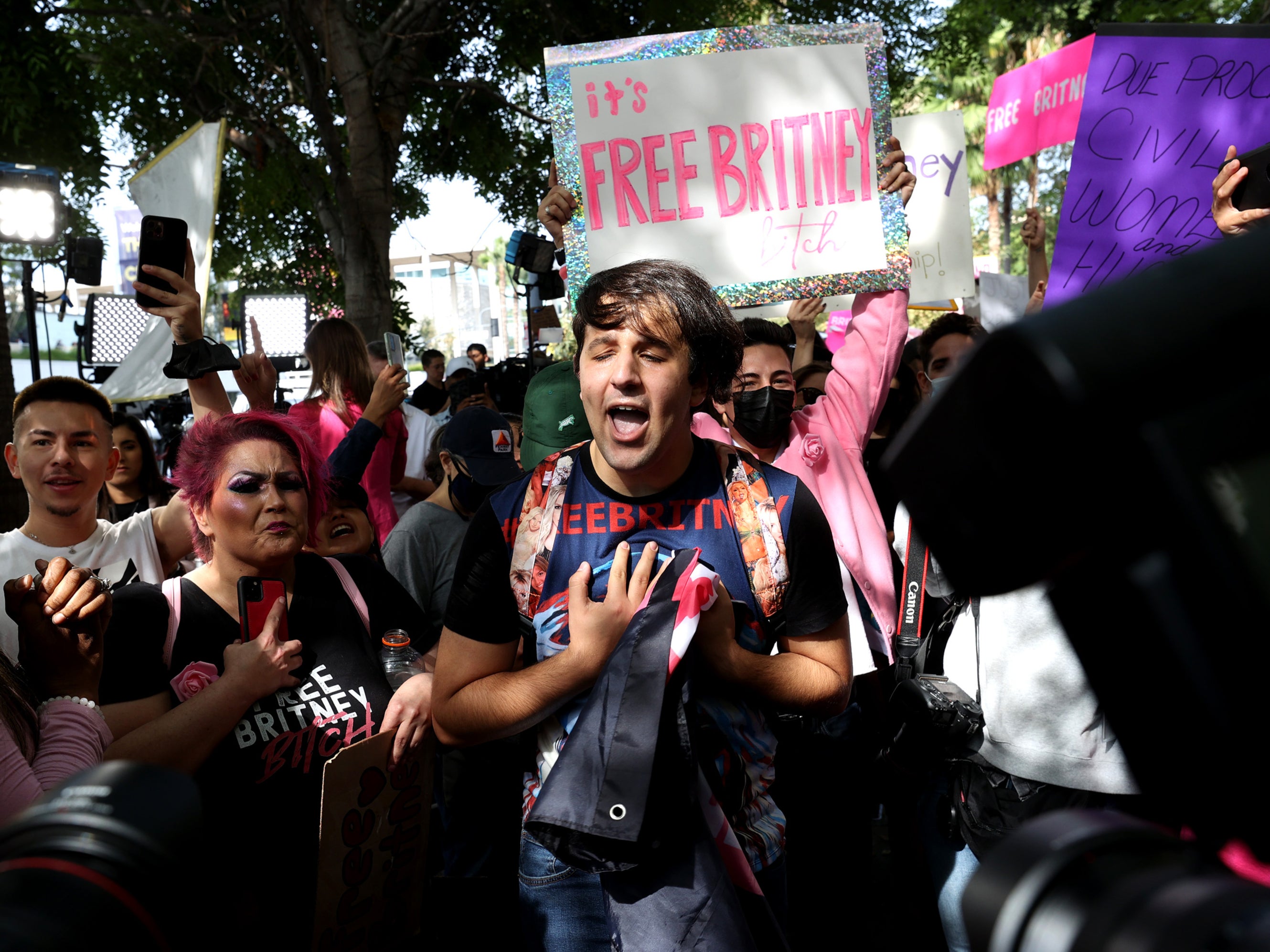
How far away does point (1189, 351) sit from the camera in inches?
17.7

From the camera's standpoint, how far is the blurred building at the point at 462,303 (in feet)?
146

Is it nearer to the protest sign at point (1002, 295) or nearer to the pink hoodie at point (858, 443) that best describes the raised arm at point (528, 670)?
the pink hoodie at point (858, 443)

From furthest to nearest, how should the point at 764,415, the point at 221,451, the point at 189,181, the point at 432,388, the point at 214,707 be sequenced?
the point at 432,388
the point at 189,181
the point at 764,415
the point at 221,451
the point at 214,707

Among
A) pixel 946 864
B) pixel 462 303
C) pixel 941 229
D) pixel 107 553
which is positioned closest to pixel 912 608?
pixel 946 864

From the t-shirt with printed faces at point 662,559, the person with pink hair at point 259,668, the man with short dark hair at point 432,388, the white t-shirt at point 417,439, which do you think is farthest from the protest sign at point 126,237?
the t-shirt with printed faces at point 662,559

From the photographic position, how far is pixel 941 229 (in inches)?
229

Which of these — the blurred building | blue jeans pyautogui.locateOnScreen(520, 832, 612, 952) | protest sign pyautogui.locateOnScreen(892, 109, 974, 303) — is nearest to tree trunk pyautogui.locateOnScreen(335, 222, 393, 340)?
protest sign pyautogui.locateOnScreen(892, 109, 974, 303)

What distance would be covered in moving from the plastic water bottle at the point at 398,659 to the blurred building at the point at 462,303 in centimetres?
3278

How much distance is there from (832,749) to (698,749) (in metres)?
1.55

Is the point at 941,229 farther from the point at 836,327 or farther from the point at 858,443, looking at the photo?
the point at 858,443

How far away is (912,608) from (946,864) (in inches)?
25.2

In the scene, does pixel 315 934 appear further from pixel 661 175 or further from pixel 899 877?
pixel 661 175

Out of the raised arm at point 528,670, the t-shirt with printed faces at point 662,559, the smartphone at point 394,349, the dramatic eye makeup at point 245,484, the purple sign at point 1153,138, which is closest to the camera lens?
the raised arm at point 528,670

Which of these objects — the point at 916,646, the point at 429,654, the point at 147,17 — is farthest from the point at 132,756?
the point at 147,17
